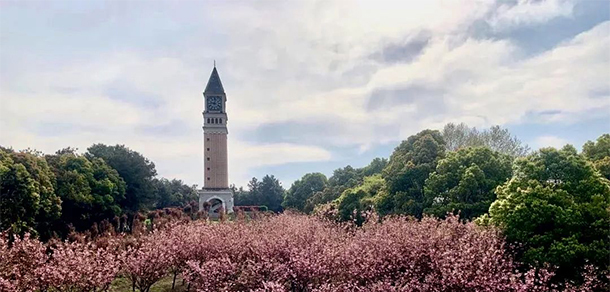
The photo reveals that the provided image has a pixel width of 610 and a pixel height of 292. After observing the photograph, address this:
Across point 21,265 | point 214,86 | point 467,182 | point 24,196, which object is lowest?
point 21,265

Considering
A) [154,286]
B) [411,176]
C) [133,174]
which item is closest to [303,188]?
[133,174]

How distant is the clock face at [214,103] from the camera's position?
55531 mm

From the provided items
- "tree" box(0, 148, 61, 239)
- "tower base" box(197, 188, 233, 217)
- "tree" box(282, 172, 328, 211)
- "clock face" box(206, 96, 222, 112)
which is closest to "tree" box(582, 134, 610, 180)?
"tree" box(0, 148, 61, 239)

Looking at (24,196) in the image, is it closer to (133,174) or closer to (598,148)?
(133,174)

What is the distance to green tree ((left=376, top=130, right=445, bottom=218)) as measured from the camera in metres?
22.6

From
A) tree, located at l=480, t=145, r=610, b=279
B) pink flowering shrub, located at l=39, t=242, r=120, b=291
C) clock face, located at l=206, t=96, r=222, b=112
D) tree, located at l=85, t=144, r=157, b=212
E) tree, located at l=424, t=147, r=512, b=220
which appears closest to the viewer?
pink flowering shrub, located at l=39, t=242, r=120, b=291

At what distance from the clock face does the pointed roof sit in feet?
2.41

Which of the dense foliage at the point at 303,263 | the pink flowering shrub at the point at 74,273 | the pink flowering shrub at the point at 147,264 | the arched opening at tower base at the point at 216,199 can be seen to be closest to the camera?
the dense foliage at the point at 303,263

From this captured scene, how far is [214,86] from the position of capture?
56.1 m

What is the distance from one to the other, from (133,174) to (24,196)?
19906mm

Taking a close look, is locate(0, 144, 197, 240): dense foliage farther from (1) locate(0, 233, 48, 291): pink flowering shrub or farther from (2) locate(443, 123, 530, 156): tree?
(2) locate(443, 123, 530, 156): tree

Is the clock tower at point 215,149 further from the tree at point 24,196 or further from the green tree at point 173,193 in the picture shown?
the tree at point 24,196

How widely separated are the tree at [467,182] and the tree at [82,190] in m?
18.8

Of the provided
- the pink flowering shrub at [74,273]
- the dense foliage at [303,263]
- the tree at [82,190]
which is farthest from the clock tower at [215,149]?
the pink flowering shrub at [74,273]
